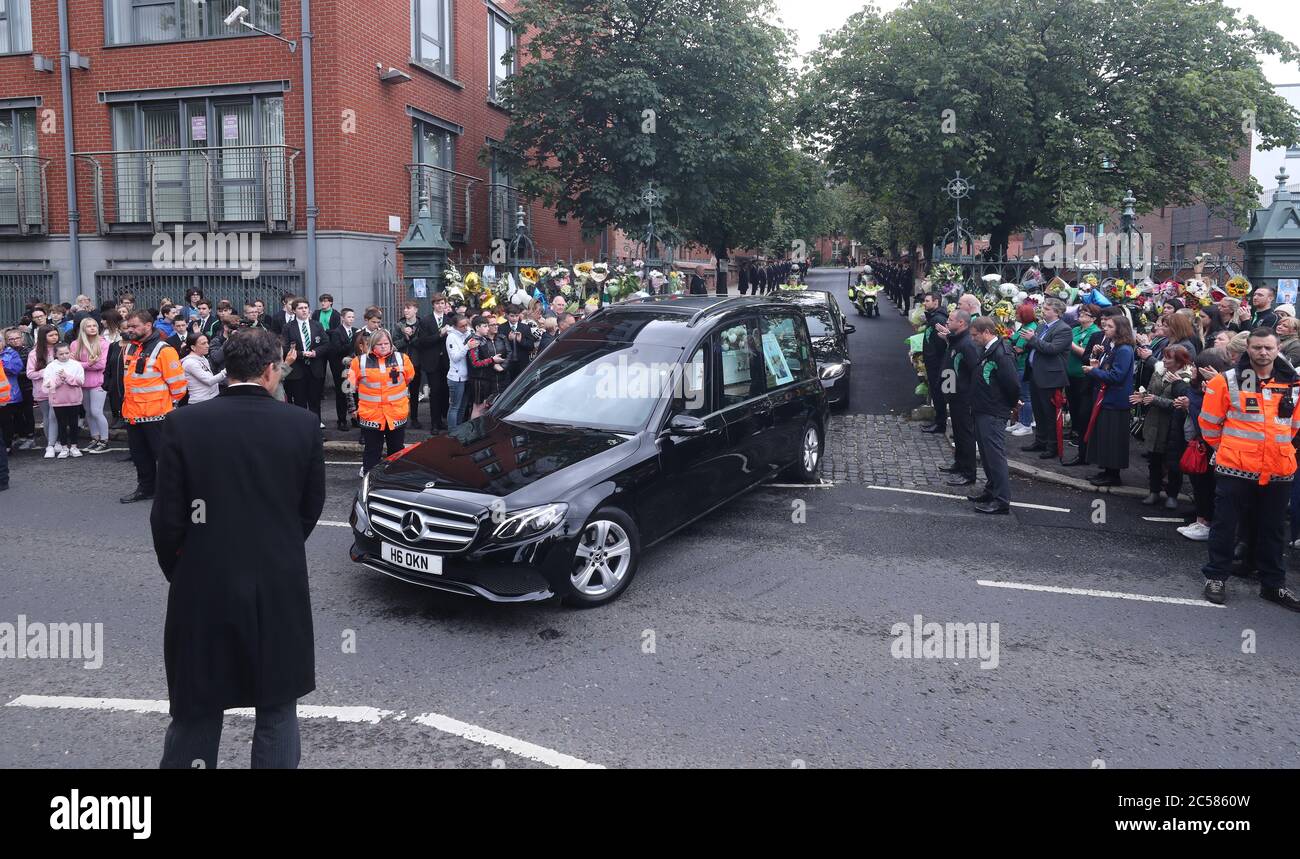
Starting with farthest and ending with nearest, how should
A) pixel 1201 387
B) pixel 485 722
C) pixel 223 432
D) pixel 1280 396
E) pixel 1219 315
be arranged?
pixel 1219 315
pixel 1201 387
pixel 1280 396
pixel 485 722
pixel 223 432

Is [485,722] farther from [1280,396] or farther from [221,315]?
[221,315]

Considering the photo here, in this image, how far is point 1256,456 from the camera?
Answer: 255 inches

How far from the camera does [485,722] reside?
465 centimetres

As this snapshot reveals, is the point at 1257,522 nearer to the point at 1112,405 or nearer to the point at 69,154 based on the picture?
the point at 1112,405

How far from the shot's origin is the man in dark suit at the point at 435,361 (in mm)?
12825

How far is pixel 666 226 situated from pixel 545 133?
10.7 ft

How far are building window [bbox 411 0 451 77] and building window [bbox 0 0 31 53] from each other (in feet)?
23.4

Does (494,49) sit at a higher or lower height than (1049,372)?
higher

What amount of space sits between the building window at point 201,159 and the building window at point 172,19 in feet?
3.83

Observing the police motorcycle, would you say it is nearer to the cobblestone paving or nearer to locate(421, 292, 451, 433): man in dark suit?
the cobblestone paving

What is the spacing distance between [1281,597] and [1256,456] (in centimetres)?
100

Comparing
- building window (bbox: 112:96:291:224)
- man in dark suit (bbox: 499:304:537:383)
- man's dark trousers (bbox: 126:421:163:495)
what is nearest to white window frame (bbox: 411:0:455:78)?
building window (bbox: 112:96:291:224)

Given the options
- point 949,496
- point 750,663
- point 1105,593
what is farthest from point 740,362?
point 750,663
